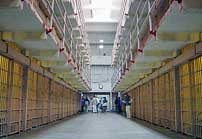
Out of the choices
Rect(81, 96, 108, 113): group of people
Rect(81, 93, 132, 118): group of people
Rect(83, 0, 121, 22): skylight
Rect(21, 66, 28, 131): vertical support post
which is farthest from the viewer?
Rect(81, 96, 108, 113): group of people

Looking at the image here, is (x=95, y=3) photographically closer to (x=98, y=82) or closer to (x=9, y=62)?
(x=98, y=82)

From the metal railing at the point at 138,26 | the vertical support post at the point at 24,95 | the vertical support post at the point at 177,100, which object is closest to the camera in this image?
the metal railing at the point at 138,26

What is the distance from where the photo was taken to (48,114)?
10.5 metres

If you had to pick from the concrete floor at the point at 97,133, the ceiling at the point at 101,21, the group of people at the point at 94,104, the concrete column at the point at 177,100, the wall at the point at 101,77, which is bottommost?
the group of people at the point at 94,104

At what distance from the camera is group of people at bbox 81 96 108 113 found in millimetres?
24594

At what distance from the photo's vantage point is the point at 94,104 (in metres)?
27.6

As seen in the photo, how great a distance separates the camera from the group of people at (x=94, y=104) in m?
24.6

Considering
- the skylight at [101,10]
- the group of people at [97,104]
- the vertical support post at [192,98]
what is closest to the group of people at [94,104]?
the group of people at [97,104]

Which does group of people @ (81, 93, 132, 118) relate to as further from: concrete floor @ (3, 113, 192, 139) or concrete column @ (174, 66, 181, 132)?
concrete column @ (174, 66, 181, 132)

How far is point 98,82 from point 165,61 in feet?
55.3

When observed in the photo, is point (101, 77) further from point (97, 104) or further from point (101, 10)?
point (101, 10)

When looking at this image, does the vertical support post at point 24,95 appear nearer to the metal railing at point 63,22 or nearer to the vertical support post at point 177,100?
the metal railing at point 63,22

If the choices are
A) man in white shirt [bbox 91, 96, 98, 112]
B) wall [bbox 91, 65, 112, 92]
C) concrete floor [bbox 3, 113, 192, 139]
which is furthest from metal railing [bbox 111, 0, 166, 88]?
man in white shirt [bbox 91, 96, 98, 112]

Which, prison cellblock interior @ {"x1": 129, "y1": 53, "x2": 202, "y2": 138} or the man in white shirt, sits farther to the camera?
the man in white shirt
